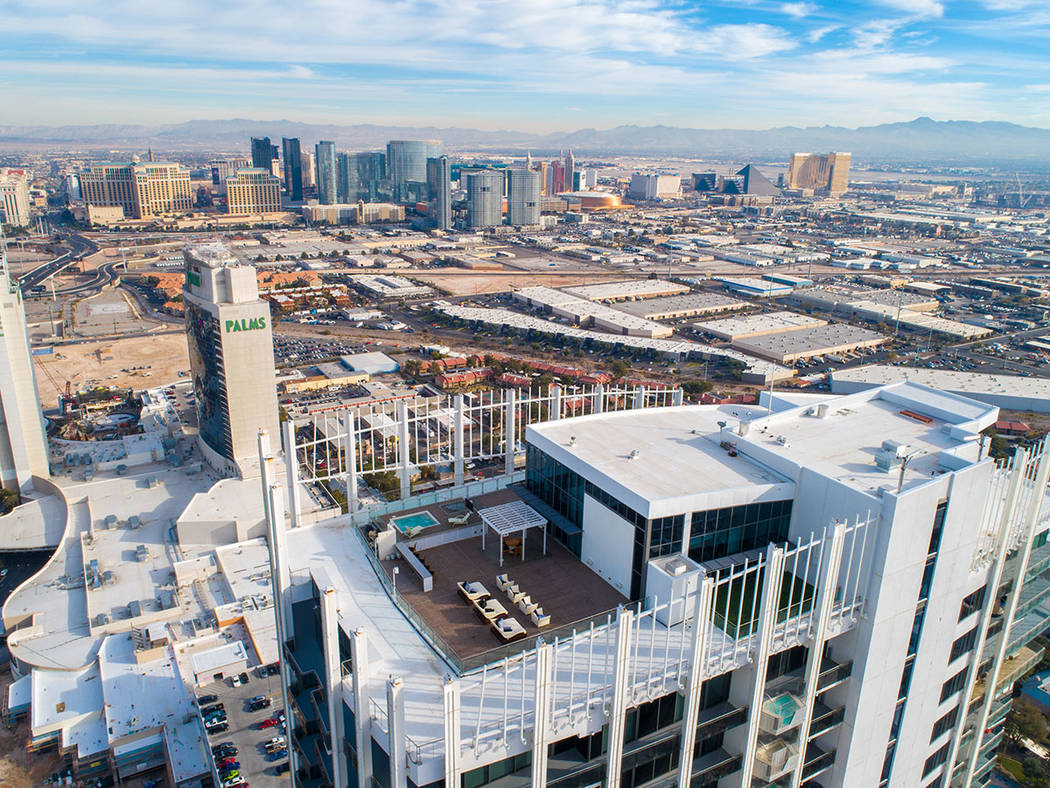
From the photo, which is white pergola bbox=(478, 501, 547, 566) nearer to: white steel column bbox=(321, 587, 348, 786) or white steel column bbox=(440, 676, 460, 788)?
white steel column bbox=(321, 587, 348, 786)

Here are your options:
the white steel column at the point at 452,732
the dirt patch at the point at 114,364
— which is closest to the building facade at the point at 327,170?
the dirt patch at the point at 114,364

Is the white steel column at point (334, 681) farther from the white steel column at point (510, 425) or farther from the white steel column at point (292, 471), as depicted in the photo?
the white steel column at point (510, 425)

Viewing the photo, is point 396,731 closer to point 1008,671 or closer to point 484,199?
point 1008,671

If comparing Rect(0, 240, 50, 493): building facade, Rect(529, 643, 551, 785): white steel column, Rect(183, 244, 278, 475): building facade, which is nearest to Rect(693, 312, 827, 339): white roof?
Rect(183, 244, 278, 475): building facade

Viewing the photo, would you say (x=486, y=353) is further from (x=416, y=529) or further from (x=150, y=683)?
(x=416, y=529)

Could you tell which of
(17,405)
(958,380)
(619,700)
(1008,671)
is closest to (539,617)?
(619,700)

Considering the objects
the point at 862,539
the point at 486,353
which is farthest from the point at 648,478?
the point at 486,353

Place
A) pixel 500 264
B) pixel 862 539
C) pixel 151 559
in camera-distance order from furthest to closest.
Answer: pixel 500 264 → pixel 151 559 → pixel 862 539
